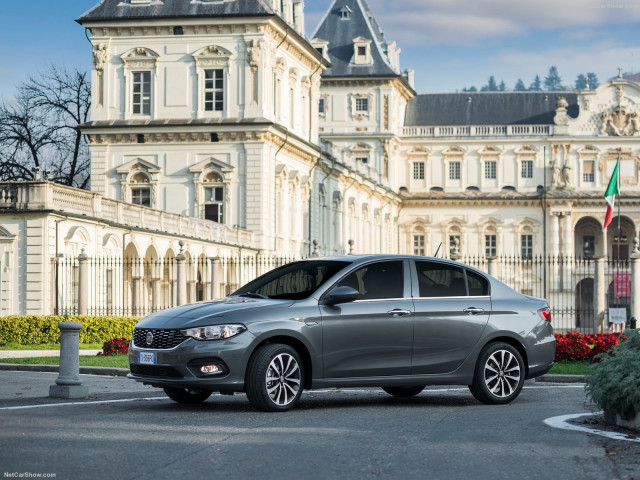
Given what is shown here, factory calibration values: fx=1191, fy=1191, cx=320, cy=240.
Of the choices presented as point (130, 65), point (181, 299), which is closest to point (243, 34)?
point (130, 65)

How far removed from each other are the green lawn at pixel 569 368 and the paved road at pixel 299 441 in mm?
5849

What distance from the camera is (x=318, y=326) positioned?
12547 mm

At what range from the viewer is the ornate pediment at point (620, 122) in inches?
3878

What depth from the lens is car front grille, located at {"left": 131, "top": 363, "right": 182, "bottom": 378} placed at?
12.1m

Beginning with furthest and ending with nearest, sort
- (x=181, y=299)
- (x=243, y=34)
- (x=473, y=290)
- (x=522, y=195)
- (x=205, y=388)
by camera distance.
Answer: (x=522, y=195), (x=243, y=34), (x=181, y=299), (x=473, y=290), (x=205, y=388)

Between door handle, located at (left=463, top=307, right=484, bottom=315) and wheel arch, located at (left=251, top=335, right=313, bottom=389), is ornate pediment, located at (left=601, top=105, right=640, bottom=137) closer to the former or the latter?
door handle, located at (left=463, top=307, right=484, bottom=315)

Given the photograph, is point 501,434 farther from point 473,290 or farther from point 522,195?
point 522,195

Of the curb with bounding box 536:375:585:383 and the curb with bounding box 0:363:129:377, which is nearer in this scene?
the curb with bounding box 536:375:585:383

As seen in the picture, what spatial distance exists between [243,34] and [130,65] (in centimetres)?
534

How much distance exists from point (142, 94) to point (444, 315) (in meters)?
40.9

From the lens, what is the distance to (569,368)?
20.7 meters

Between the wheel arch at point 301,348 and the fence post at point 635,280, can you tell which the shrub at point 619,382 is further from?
the fence post at point 635,280

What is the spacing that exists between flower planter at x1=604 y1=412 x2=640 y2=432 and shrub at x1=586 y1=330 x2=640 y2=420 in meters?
0.03

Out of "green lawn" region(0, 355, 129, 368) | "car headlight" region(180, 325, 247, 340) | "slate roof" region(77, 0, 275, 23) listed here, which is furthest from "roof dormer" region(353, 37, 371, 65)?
"car headlight" region(180, 325, 247, 340)
